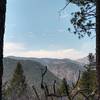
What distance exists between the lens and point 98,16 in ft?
30.3

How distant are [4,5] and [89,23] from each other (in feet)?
30.1

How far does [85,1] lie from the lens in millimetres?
12617

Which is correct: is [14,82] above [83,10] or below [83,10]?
below

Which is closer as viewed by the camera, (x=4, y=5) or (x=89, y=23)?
(x=4, y=5)

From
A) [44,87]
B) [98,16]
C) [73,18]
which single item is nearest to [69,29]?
[73,18]

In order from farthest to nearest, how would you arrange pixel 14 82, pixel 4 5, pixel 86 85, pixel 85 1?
1. pixel 14 82
2. pixel 86 85
3. pixel 85 1
4. pixel 4 5

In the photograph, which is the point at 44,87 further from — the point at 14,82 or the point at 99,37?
the point at 14,82

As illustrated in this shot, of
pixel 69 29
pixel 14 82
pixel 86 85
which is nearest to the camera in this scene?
pixel 69 29

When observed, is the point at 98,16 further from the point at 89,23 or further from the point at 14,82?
the point at 14,82

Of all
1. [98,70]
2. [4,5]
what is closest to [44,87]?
[4,5]

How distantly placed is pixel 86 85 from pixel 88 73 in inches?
104

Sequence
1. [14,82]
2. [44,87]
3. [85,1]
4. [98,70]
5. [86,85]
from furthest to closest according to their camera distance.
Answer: [14,82] → [86,85] → [85,1] → [98,70] → [44,87]

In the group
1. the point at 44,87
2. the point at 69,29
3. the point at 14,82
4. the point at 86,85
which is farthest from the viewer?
the point at 14,82

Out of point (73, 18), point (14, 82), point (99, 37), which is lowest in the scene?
point (14, 82)
